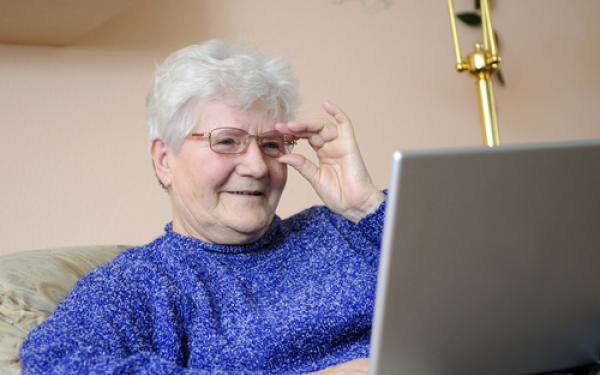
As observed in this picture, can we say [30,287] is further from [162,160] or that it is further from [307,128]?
[307,128]

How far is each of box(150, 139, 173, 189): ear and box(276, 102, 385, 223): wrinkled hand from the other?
0.84 ft

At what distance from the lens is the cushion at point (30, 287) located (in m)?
1.00

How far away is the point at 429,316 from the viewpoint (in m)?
0.60

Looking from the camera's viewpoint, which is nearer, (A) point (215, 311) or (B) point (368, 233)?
(A) point (215, 311)

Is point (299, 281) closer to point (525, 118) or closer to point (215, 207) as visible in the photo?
point (215, 207)

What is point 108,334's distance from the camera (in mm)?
956

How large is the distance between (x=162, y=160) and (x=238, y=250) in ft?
0.87

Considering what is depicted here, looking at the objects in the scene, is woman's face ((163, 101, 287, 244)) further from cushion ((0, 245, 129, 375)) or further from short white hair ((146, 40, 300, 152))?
cushion ((0, 245, 129, 375))

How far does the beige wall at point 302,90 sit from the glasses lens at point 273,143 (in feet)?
1.00

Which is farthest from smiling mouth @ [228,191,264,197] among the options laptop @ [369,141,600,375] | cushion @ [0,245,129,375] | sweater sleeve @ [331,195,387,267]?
laptop @ [369,141,600,375]

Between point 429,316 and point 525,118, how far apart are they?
2.07 m

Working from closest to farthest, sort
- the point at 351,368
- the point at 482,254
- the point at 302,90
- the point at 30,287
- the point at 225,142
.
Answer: the point at 482,254 < the point at 351,368 < the point at 30,287 < the point at 225,142 < the point at 302,90

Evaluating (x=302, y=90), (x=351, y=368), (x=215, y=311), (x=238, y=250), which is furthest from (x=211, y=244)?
(x=302, y=90)

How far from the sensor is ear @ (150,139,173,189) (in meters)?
1.29
